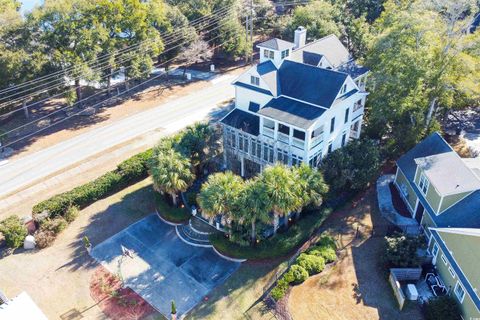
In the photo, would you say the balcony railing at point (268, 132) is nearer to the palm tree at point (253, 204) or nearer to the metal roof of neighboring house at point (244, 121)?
the metal roof of neighboring house at point (244, 121)

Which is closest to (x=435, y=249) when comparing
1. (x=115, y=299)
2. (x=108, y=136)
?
(x=115, y=299)

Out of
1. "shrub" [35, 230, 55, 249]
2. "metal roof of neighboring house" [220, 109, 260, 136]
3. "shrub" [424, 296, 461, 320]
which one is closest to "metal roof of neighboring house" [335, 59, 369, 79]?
"metal roof of neighboring house" [220, 109, 260, 136]

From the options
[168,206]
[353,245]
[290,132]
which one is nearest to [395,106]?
[290,132]

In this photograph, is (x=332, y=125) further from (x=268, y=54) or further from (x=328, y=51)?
(x=328, y=51)

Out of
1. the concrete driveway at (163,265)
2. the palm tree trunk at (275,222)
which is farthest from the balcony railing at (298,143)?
the concrete driveway at (163,265)

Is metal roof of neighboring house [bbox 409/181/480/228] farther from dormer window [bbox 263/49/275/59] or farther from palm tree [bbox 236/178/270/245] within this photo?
dormer window [bbox 263/49/275/59]
